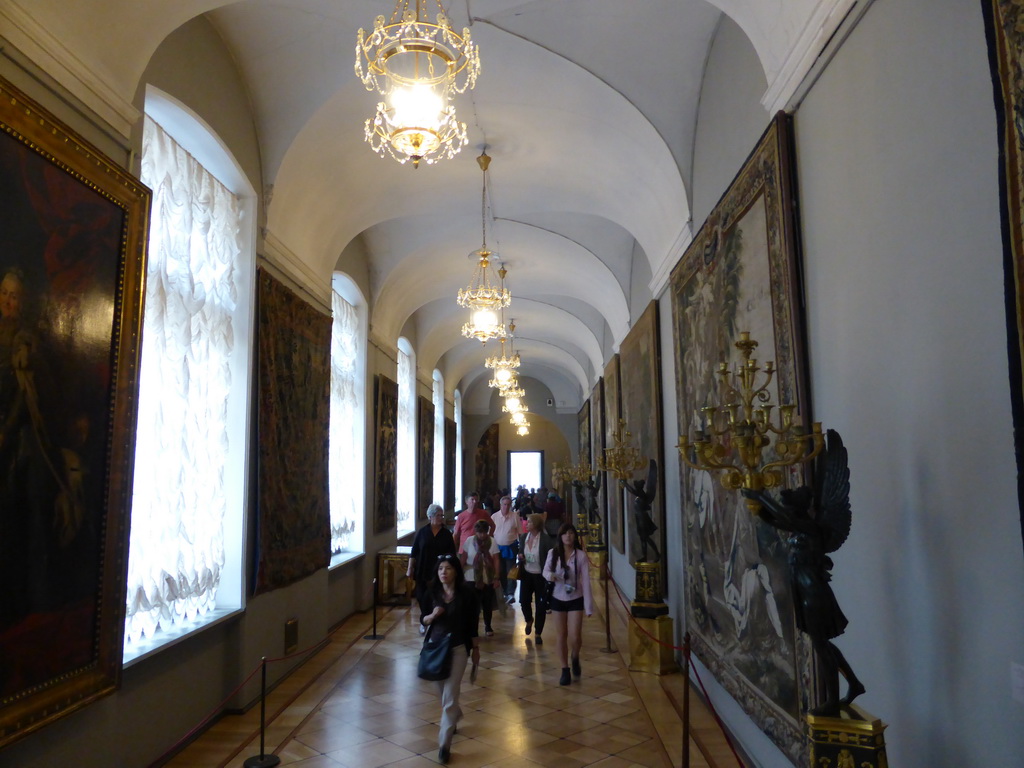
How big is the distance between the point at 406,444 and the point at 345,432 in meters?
5.84

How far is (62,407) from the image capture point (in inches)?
177

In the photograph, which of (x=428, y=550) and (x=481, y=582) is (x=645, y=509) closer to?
(x=481, y=582)

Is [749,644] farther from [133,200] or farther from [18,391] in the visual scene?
[133,200]

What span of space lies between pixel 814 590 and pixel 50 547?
14.0 feet

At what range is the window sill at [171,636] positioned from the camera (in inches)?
217

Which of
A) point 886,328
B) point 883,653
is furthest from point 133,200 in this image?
point 883,653

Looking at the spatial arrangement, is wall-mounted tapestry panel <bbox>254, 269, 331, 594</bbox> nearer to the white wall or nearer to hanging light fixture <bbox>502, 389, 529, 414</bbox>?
the white wall

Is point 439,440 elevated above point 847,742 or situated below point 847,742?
above

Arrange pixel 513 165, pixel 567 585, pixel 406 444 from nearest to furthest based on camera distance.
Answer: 1. pixel 567 585
2. pixel 513 165
3. pixel 406 444

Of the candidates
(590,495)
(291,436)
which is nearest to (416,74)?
(291,436)

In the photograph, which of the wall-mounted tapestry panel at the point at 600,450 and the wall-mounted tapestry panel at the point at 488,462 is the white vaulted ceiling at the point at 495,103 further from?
the wall-mounted tapestry panel at the point at 488,462

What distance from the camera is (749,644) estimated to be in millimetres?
5742

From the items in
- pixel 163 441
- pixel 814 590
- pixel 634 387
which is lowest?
pixel 814 590

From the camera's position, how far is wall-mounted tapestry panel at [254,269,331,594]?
8000 millimetres
